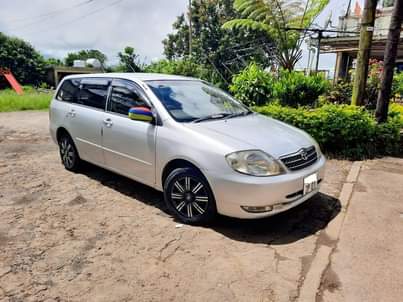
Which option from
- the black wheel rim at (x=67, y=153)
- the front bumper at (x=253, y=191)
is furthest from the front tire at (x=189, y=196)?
the black wheel rim at (x=67, y=153)

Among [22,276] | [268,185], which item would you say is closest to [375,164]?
[268,185]

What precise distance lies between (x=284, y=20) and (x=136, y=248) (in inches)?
421

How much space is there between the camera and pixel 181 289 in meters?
2.56

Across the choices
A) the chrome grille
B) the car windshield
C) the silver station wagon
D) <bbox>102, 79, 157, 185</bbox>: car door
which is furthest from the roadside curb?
<bbox>102, 79, 157, 185</bbox>: car door

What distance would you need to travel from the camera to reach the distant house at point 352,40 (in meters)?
13.4

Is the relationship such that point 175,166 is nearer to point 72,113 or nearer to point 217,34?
→ point 72,113

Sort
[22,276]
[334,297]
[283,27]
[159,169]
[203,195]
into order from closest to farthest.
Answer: [334,297]
[22,276]
[203,195]
[159,169]
[283,27]

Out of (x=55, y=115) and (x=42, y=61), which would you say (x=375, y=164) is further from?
(x=42, y=61)

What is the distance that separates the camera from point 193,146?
3.39 meters

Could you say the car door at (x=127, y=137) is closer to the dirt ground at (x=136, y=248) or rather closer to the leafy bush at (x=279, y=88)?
the dirt ground at (x=136, y=248)

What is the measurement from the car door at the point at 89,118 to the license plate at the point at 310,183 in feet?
9.06

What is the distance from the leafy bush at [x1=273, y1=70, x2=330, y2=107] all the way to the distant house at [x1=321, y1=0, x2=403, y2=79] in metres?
5.63

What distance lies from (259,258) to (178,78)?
278 centimetres

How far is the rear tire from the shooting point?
528 centimetres
